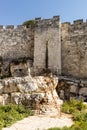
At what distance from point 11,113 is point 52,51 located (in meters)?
8.35

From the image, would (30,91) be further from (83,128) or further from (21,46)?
(21,46)

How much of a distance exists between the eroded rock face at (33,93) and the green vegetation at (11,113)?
0.60 metres

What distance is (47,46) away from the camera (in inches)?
879

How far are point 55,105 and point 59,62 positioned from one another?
232 inches

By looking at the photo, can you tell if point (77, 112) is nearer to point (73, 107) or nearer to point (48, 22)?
point (73, 107)

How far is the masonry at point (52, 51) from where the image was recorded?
21.6 m

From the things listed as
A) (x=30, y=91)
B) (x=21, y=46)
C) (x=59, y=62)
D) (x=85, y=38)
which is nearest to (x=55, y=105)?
(x=30, y=91)

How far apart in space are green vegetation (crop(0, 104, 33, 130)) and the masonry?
21.4 ft

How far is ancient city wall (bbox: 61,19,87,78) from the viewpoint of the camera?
2139 centimetres

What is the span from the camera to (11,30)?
24.4 m

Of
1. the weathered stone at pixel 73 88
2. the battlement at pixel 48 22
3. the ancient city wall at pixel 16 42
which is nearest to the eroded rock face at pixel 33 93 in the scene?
the weathered stone at pixel 73 88

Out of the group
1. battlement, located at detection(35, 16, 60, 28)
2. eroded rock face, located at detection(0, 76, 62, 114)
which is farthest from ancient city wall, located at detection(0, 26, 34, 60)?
eroded rock face, located at detection(0, 76, 62, 114)

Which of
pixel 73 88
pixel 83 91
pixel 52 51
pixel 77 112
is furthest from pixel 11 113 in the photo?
pixel 52 51

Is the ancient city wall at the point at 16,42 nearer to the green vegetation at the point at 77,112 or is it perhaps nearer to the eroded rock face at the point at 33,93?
the eroded rock face at the point at 33,93
